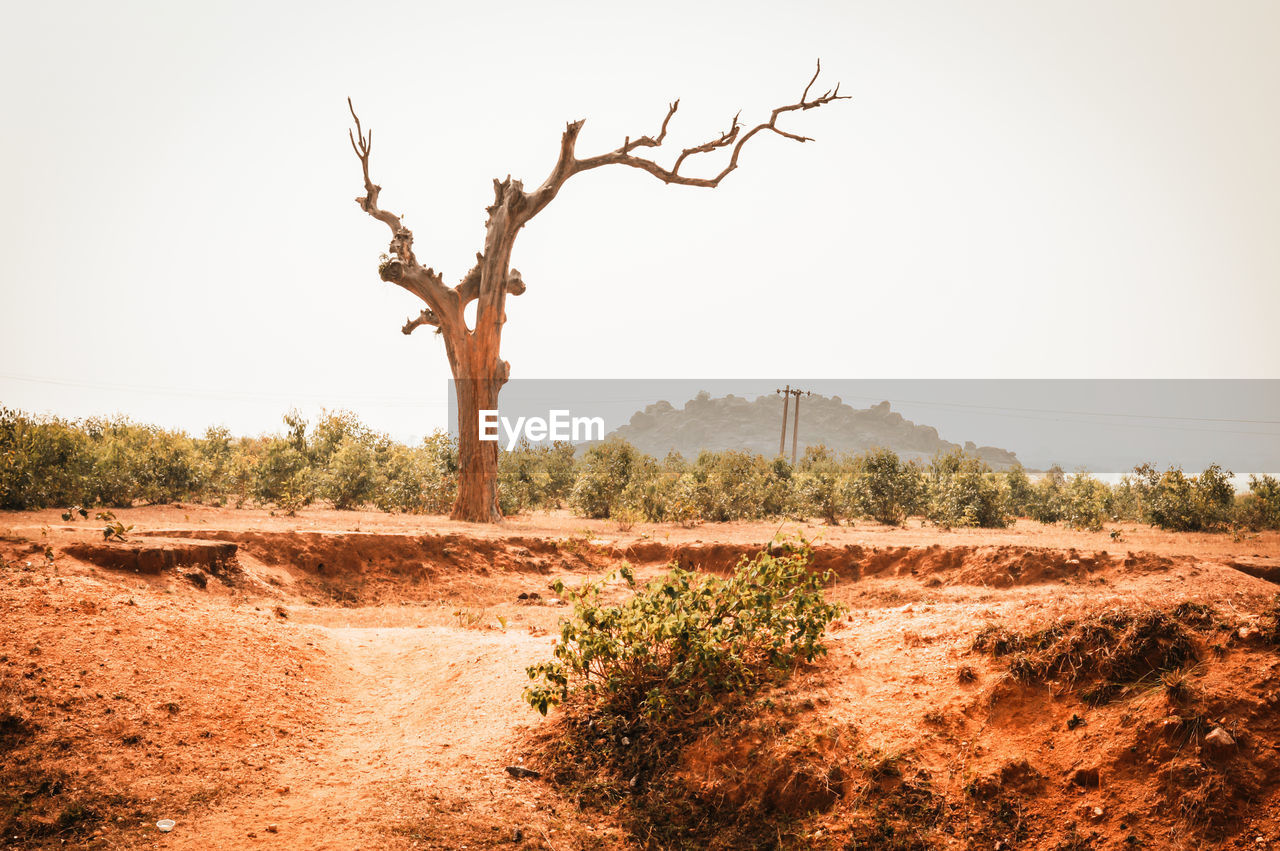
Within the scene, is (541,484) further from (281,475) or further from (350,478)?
(281,475)

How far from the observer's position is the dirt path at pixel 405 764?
376cm

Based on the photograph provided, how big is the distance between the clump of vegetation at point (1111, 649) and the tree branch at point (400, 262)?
46.3ft

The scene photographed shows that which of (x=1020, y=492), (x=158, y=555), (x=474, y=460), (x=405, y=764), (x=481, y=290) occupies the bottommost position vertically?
(x=405, y=764)

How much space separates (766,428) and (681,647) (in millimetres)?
127603

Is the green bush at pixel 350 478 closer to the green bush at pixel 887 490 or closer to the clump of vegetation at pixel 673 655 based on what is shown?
the green bush at pixel 887 490

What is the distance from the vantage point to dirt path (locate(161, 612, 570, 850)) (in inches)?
148

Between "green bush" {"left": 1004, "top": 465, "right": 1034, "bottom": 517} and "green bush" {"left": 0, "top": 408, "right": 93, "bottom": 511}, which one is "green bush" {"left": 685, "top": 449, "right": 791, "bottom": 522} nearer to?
"green bush" {"left": 1004, "top": 465, "right": 1034, "bottom": 517}

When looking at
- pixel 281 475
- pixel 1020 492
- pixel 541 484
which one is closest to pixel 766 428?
pixel 1020 492

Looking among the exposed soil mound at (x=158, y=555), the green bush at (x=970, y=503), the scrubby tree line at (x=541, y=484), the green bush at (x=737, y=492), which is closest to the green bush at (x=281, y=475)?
the scrubby tree line at (x=541, y=484)

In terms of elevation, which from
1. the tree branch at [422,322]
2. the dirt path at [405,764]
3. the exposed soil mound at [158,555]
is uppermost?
the tree branch at [422,322]

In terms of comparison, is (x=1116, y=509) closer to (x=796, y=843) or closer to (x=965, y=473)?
(x=965, y=473)

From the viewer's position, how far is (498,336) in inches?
646

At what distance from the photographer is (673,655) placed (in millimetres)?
4613

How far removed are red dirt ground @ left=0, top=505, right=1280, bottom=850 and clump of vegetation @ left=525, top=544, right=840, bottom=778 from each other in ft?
0.86
